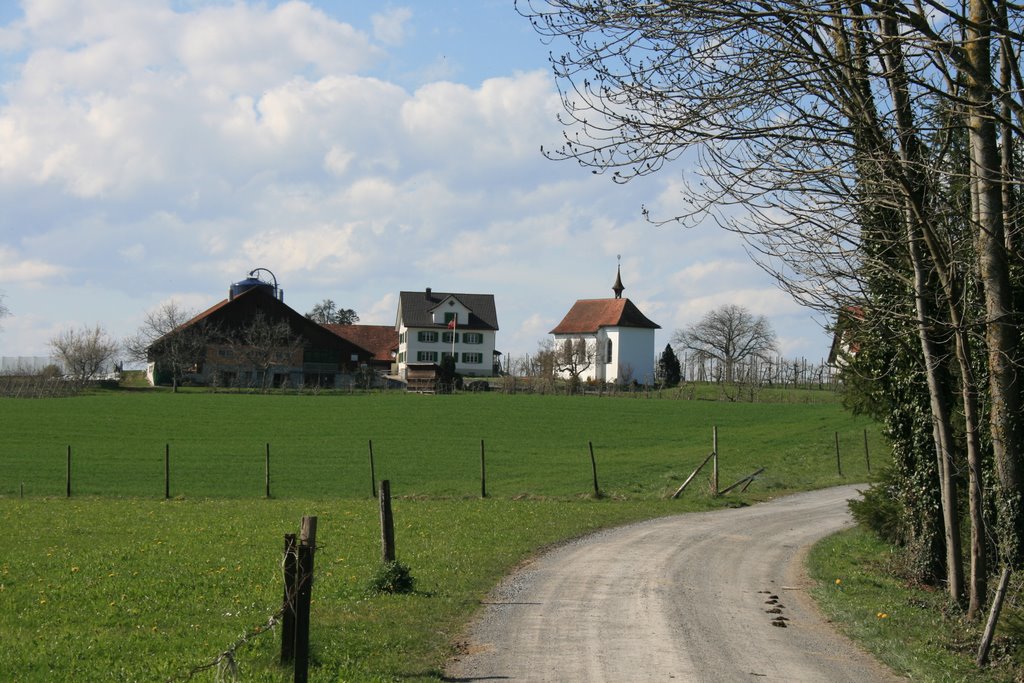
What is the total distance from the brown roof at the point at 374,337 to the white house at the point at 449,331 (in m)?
3.05

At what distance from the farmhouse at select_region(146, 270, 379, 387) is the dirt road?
252 feet

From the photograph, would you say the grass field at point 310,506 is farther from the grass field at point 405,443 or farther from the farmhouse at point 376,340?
the farmhouse at point 376,340

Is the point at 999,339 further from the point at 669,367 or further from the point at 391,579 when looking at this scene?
the point at 669,367

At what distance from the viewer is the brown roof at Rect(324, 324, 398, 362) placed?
413 ft

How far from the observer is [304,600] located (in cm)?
862

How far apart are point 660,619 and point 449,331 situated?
108660mm

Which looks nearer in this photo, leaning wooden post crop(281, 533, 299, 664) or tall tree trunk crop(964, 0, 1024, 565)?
leaning wooden post crop(281, 533, 299, 664)

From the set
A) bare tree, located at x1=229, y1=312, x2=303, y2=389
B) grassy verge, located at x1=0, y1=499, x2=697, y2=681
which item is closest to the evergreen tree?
bare tree, located at x1=229, y1=312, x2=303, y2=389

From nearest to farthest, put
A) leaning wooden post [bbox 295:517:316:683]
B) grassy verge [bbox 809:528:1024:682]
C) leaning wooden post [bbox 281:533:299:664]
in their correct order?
leaning wooden post [bbox 295:517:316:683] < leaning wooden post [bbox 281:533:299:664] < grassy verge [bbox 809:528:1024:682]

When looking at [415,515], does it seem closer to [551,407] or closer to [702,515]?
[702,515]

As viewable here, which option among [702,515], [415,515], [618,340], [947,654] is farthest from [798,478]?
[618,340]

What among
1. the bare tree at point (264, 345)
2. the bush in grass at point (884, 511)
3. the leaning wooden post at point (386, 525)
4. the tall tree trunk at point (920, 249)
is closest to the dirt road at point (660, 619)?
the bush in grass at point (884, 511)

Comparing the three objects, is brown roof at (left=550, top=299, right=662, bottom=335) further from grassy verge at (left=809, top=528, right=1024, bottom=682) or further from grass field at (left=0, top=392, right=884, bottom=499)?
grassy verge at (left=809, top=528, right=1024, bottom=682)

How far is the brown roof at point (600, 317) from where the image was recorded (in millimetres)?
119438
